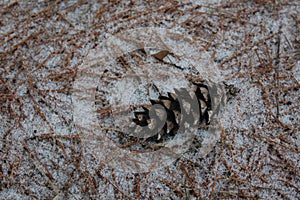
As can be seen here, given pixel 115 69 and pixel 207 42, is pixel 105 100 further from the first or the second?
pixel 207 42

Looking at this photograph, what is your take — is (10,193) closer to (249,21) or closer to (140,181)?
(140,181)

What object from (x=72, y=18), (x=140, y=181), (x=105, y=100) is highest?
(x=72, y=18)

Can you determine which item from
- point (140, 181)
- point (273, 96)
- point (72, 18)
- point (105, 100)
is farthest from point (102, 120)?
point (273, 96)

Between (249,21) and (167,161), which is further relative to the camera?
(249,21)

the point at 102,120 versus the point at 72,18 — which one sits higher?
the point at 72,18

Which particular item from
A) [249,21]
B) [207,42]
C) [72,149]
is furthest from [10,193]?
[249,21]

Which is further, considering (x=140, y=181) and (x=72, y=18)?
(x=72, y=18)
